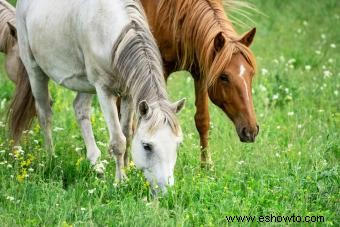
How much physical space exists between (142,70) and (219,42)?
897 mm

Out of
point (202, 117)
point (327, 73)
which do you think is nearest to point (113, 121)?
point (202, 117)

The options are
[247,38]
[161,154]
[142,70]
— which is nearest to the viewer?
[161,154]

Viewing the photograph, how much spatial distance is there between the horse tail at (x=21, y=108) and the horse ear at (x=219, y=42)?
2.17 metres

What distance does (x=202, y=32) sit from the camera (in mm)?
6359

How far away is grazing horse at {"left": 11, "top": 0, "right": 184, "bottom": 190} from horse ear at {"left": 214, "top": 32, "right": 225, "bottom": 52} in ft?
1.92

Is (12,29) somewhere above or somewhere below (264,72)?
below

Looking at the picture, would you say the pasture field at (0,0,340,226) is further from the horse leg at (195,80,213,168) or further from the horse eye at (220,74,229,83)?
the horse eye at (220,74,229,83)

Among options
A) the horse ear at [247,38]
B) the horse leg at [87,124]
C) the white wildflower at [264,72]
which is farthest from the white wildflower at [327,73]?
the horse leg at [87,124]

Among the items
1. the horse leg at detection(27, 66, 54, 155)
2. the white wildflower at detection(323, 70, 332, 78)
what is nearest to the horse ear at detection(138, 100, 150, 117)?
the horse leg at detection(27, 66, 54, 155)

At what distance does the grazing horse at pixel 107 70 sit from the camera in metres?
5.31

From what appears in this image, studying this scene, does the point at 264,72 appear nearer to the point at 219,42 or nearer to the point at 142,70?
the point at 219,42

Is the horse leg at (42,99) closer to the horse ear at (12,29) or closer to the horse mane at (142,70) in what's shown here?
A: the horse ear at (12,29)

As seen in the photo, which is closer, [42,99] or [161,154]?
[161,154]

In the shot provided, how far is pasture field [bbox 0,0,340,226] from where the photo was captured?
525 cm
